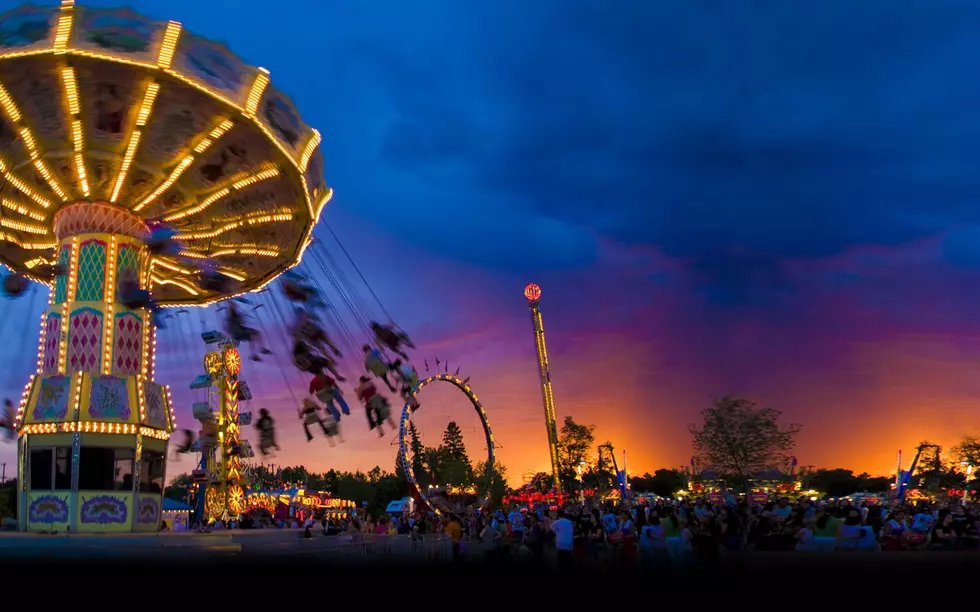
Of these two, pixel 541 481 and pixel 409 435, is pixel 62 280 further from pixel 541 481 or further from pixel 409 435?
pixel 541 481

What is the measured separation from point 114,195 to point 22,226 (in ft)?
12.9

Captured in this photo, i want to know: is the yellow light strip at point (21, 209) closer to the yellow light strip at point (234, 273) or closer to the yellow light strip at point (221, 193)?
the yellow light strip at point (221, 193)

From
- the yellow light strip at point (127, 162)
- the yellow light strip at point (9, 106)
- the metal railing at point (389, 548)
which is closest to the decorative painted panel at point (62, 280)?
the yellow light strip at point (127, 162)

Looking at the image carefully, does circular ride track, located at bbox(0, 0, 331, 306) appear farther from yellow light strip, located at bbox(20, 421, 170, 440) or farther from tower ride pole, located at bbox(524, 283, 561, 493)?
tower ride pole, located at bbox(524, 283, 561, 493)

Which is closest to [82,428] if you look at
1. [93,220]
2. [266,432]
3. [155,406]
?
[155,406]

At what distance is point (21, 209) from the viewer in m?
21.8

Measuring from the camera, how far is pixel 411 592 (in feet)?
31.0

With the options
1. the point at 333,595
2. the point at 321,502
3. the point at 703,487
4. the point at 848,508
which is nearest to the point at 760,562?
the point at 848,508

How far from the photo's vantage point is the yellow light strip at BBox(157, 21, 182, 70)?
16594 mm

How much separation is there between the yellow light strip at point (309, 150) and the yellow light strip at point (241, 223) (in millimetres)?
2580

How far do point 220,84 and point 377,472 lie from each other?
115775 mm

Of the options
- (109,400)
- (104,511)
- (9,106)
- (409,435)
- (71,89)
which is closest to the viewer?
(71,89)

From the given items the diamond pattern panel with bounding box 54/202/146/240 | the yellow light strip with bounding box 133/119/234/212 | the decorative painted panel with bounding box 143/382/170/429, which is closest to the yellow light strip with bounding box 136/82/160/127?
Answer: the yellow light strip with bounding box 133/119/234/212

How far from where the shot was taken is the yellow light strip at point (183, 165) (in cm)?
1884
